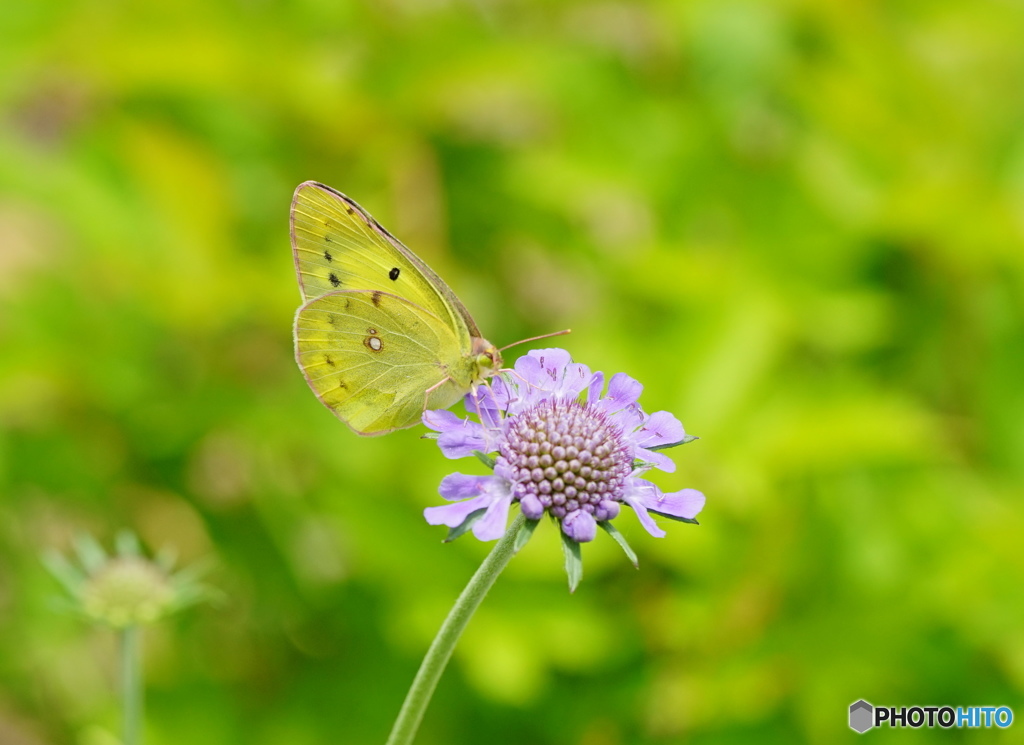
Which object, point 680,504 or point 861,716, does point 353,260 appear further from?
point 861,716

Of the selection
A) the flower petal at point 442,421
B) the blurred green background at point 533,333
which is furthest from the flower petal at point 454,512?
the blurred green background at point 533,333

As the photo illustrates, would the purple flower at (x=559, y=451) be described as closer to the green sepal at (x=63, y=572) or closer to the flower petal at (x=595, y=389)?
the flower petal at (x=595, y=389)

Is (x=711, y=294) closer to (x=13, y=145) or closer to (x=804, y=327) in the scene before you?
(x=804, y=327)

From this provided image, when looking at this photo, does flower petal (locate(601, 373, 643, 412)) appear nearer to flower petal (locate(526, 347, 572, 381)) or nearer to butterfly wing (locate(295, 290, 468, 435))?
flower petal (locate(526, 347, 572, 381))

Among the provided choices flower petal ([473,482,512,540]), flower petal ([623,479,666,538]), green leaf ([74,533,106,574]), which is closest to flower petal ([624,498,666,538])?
flower petal ([623,479,666,538])

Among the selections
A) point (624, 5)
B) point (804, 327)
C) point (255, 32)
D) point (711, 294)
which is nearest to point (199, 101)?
point (255, 32)

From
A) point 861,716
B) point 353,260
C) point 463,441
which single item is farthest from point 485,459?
point 861,716

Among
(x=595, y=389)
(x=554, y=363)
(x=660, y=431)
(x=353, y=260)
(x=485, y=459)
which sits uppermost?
(x=353, y=260)
